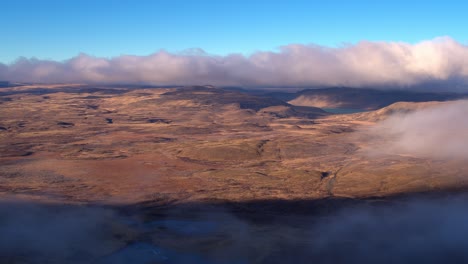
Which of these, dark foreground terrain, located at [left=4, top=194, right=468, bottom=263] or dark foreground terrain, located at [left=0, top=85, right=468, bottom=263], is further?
dark foreground terrain, located at [left=0, top=85, right=468, bottom=263]

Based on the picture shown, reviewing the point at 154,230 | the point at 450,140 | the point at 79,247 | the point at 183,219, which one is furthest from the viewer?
the point at 450,140

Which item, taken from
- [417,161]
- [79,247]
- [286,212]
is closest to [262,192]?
[286,212]

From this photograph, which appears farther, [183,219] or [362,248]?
[183,219]

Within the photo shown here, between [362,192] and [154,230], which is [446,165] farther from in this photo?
[154,230]

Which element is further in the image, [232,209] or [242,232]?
[232,209]

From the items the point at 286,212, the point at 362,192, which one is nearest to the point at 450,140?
the point at 362,192

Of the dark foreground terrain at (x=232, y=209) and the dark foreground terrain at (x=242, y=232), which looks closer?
the dark foreground terrain at (x=242, y=232)

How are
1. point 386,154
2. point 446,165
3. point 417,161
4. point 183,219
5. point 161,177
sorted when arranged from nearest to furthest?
point 183,219 < point 161,177 < point 446,165 < point 417,161 < point 386,154

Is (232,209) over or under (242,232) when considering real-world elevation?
under

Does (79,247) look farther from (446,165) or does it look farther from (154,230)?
(446,165)
